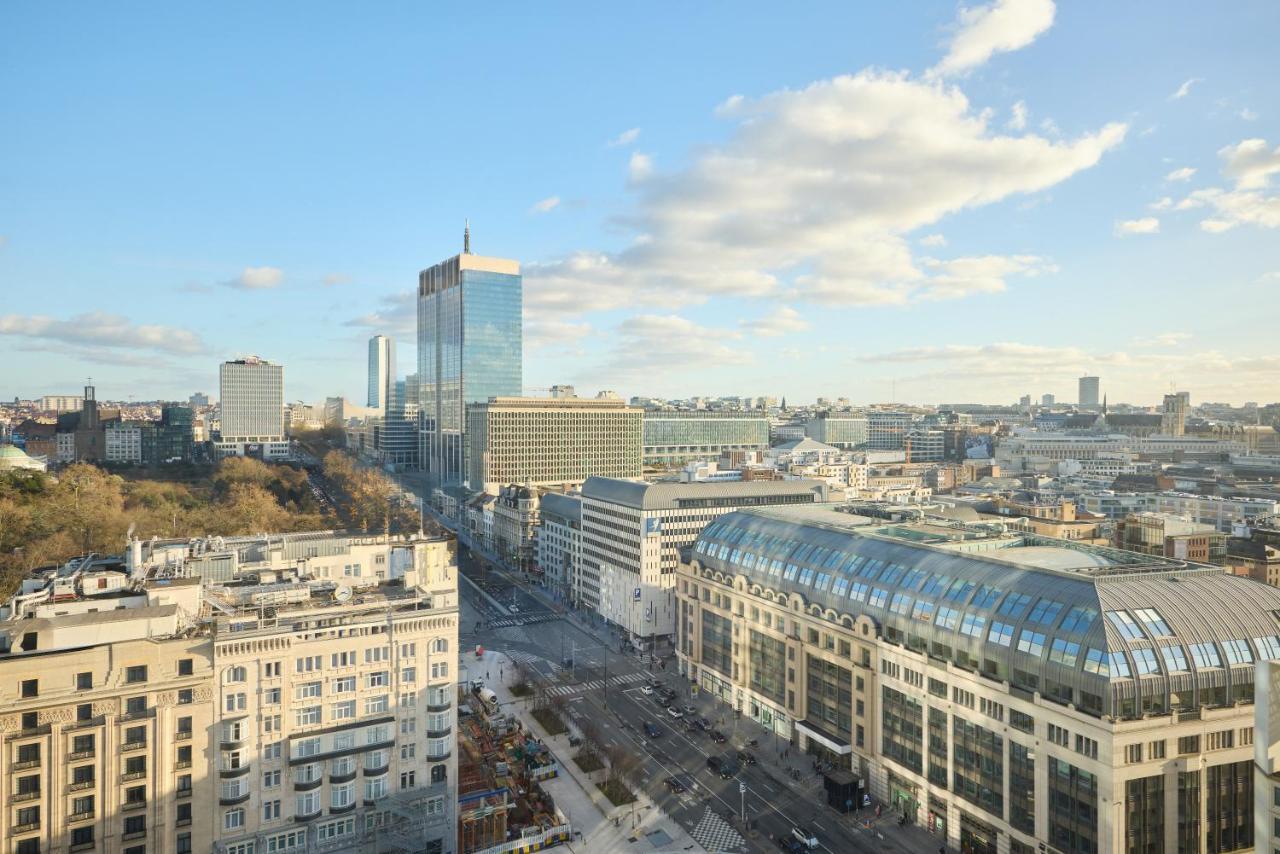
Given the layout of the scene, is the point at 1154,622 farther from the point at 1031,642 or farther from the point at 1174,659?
the point at 1031,642

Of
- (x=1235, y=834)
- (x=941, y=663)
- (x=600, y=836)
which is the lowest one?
(x=600, y=836)

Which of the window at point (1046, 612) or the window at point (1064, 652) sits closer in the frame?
the window at point (1064, 652)

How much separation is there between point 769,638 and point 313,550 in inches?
2183

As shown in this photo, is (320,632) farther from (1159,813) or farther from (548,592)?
(548,592)

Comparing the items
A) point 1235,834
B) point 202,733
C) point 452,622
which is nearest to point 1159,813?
point 1235,834

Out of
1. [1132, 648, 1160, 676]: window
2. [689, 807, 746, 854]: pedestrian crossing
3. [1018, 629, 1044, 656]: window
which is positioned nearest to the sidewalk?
[689, 807, 746, 854]: pedestrian crossing

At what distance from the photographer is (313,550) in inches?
3524

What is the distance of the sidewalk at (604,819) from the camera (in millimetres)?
69438

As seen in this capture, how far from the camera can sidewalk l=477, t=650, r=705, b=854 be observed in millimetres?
69438

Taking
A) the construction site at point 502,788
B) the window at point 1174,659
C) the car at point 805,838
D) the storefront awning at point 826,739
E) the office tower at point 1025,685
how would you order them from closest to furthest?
the office tower at point 1025,685, the window at point 1174,659, the construction site at point 502,788, the car at point 805,838, the storefront awning at point 826,739

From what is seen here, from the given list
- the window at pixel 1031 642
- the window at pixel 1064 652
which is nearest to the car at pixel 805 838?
the window at pixel 1031 642

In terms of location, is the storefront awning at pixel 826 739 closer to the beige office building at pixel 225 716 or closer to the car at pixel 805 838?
the car at pixel 805 838

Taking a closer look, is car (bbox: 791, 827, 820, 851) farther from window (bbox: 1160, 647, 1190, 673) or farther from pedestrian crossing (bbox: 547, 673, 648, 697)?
pedestrian crossing (bbox: 547, 673, 648, 697)

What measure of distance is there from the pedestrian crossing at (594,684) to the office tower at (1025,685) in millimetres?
24249
